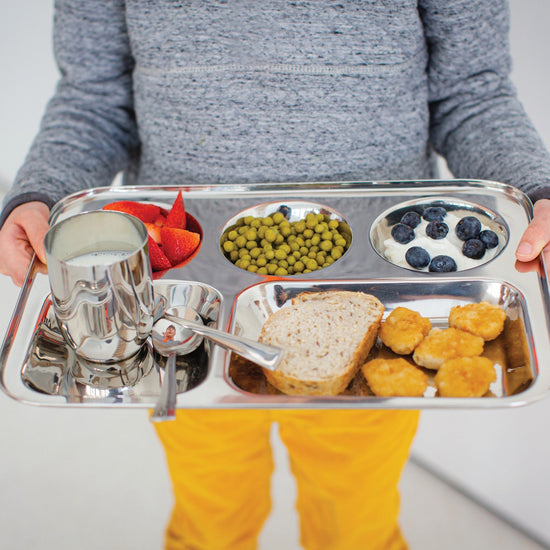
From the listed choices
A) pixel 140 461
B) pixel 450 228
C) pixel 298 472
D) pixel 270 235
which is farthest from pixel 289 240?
pixel 140 461

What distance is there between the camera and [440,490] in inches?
72.6

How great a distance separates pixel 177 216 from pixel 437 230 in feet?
1.74

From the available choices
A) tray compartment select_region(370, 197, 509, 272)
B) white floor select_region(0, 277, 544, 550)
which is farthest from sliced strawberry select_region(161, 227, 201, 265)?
white floor select_region(0, 277, 544, 550)

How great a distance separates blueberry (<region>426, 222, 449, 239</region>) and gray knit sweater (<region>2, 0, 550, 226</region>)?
0.19 metres

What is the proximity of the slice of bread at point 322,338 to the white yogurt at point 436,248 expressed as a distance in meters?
0.15

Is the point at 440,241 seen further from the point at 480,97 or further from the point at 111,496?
the point at 111,496

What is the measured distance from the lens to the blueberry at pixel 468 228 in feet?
3.78

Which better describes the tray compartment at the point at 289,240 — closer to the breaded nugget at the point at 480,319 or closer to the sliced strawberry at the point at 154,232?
the sliced strawberry at the point at 154,232

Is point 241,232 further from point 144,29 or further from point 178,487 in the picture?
point 178,487

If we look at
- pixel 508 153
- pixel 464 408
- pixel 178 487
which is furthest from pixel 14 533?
pixel 508 153

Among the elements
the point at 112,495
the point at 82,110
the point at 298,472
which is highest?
the point at 82,110

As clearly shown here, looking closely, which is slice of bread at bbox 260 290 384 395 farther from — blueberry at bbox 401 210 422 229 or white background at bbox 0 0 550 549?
white background at bbox 0 0 550 549

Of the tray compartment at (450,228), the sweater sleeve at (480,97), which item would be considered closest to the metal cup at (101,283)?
the tray compartment at (450,228)

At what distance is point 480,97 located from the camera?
1265mm
